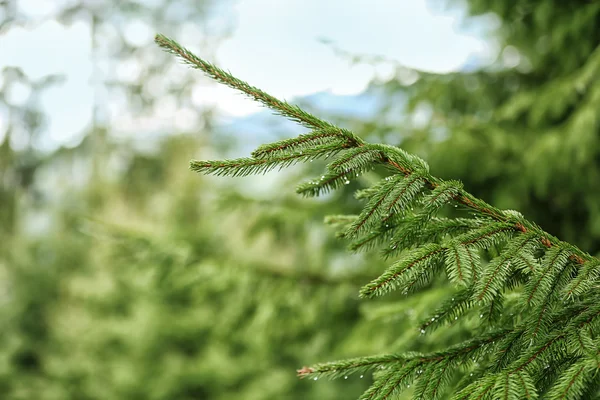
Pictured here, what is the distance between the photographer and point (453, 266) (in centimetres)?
81

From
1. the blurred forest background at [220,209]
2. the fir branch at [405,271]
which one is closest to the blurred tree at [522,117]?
the blurred forest background at [220,209]

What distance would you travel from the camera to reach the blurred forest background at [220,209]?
2791mm

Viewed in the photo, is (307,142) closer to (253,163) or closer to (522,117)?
(253,163)

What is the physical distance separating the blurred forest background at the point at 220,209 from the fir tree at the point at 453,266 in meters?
0.18

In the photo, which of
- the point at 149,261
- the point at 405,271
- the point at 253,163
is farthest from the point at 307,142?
the point at 149,261

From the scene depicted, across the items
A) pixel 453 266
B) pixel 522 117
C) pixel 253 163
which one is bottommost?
pixel 453 266

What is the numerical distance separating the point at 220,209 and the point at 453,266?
9.30 feet

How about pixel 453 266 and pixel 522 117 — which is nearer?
pixel 453 266

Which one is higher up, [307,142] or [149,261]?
[149,261]

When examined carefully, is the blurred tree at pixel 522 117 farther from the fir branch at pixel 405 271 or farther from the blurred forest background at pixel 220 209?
the fir branch at pixel 405 271

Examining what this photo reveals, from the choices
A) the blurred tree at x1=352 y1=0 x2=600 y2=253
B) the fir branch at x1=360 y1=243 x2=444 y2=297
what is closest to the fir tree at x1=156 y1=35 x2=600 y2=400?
the fir branch at x1=360 y1=243 x2=444 y2=297

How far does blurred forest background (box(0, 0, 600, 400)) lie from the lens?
279cm

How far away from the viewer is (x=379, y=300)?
3562 millimetres

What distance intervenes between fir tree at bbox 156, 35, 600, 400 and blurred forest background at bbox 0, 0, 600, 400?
0.60 ft
